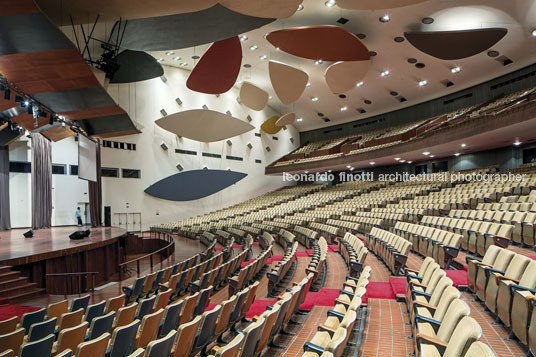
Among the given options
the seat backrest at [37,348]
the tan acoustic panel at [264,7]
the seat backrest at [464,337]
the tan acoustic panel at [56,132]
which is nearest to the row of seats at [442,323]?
the seat backrest at [464,337]

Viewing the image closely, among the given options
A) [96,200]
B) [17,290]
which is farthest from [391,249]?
[96,200]

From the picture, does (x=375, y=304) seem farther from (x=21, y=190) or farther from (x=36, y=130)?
(x=21, y=190)

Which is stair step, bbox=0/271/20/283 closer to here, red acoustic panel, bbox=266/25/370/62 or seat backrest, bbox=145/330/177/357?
seat backrest, bbox=145/330/177/357

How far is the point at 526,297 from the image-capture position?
2.20 metres

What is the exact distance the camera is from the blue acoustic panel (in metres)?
15.0

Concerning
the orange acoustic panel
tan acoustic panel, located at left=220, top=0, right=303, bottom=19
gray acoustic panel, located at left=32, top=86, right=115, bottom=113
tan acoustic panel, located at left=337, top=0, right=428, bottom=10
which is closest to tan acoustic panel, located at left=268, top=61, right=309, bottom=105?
tan acoustic panel, located at left=337, top=0, right=428, bottom=10

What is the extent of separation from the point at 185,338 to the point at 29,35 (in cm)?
452

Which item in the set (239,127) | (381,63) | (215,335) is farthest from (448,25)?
(215,335)

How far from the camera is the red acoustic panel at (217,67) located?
31.2 ft

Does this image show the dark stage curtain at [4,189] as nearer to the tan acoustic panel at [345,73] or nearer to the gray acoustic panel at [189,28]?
the gray acoustic panel at [189,28]

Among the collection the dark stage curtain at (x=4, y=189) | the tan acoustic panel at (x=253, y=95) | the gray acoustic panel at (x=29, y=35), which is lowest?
the dark stage curtain at (x=4, y=189)

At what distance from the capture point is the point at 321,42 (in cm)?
852

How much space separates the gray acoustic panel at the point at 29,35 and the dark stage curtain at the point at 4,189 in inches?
279

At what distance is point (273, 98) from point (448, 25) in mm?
9929
